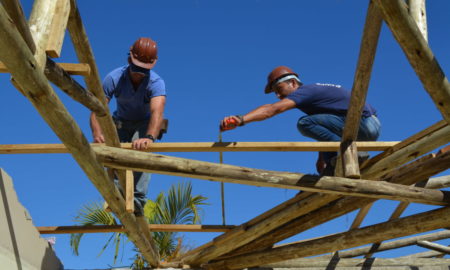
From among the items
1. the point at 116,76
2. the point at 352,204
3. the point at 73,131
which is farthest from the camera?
the point at 116,76

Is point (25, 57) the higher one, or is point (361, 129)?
point (361, 129)

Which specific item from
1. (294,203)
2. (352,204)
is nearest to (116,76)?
(294,203)

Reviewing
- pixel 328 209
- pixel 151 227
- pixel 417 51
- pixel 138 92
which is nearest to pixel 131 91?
Answer: pixel 138 92

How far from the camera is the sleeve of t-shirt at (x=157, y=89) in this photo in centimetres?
574

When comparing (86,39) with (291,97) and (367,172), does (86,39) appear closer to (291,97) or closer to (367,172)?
(291,97)

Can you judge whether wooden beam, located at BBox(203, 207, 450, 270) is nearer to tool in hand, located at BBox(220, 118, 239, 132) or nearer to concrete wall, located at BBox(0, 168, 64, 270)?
tool in hand, located at BBox(220, 118, 239, 132)

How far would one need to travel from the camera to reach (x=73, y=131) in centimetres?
349

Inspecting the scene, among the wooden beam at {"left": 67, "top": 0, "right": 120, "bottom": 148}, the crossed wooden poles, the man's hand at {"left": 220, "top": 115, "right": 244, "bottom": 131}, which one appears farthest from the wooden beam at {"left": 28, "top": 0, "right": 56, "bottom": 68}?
the man's hand at {"left": 220, "top": 115, "right": 244, "bottom": 131}

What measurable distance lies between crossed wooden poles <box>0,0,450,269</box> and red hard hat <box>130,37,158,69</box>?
3.87ft

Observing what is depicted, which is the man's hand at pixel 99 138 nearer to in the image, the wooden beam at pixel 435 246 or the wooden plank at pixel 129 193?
the wooden plank at pixel 129 193

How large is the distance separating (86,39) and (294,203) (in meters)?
2.54

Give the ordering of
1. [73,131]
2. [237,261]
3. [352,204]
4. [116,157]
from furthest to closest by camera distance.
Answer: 1. [237,261]
2. [352,204]
3. [116,157]
4. [73,131]

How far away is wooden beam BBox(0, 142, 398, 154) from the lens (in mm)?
4711

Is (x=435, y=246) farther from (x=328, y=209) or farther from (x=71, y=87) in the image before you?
(x=71, y=87)
